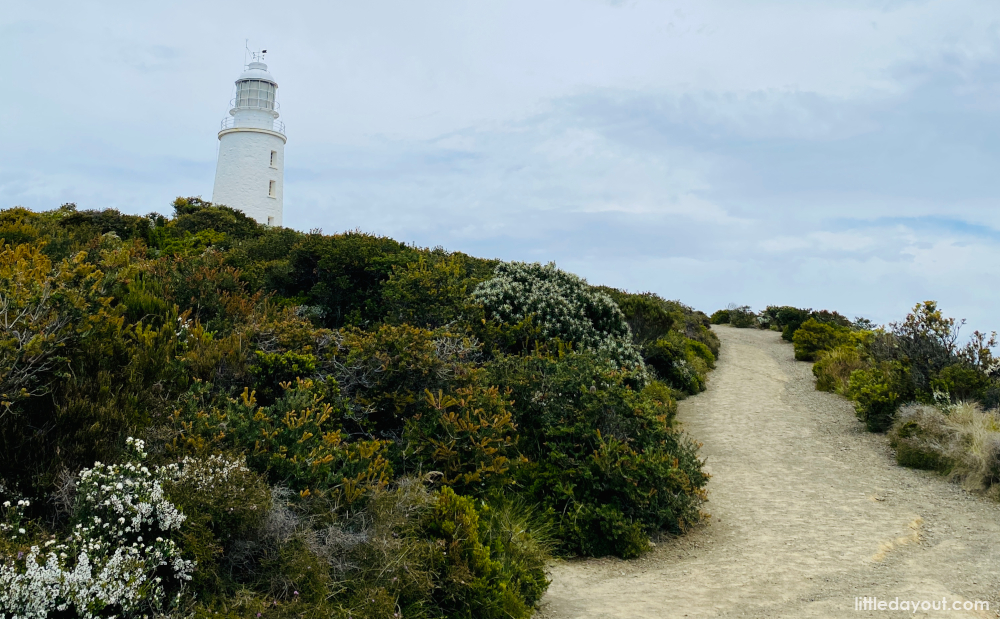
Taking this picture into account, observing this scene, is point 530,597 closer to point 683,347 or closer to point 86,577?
point 86,577

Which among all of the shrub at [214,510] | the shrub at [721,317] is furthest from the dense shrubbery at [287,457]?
the shrub at [721,317]

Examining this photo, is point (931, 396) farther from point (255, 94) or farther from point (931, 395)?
point (255, 94)

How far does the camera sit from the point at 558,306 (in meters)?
11.7

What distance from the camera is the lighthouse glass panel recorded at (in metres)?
32.7

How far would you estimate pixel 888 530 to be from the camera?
7809 mm

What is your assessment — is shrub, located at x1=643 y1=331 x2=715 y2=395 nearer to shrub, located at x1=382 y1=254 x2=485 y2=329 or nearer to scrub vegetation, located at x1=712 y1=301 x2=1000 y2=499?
scrub vegetation, located at x1=712 y1=301 x2=1000 y2=499

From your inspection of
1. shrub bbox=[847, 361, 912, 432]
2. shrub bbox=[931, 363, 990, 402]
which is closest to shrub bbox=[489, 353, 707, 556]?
shrub bbox=[847, 361, 912, 432]

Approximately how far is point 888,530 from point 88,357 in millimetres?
8073

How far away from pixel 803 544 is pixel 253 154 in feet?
98.8

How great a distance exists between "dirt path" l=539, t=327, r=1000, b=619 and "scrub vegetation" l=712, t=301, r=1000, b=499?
35 cm

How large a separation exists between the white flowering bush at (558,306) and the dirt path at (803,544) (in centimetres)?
226

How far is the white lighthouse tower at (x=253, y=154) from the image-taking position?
31719 millimetres

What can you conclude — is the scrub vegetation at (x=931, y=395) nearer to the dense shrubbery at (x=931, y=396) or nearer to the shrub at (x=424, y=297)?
the dense shrubbery at (x=931, y=396)

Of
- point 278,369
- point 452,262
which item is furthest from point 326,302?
point 278,369
